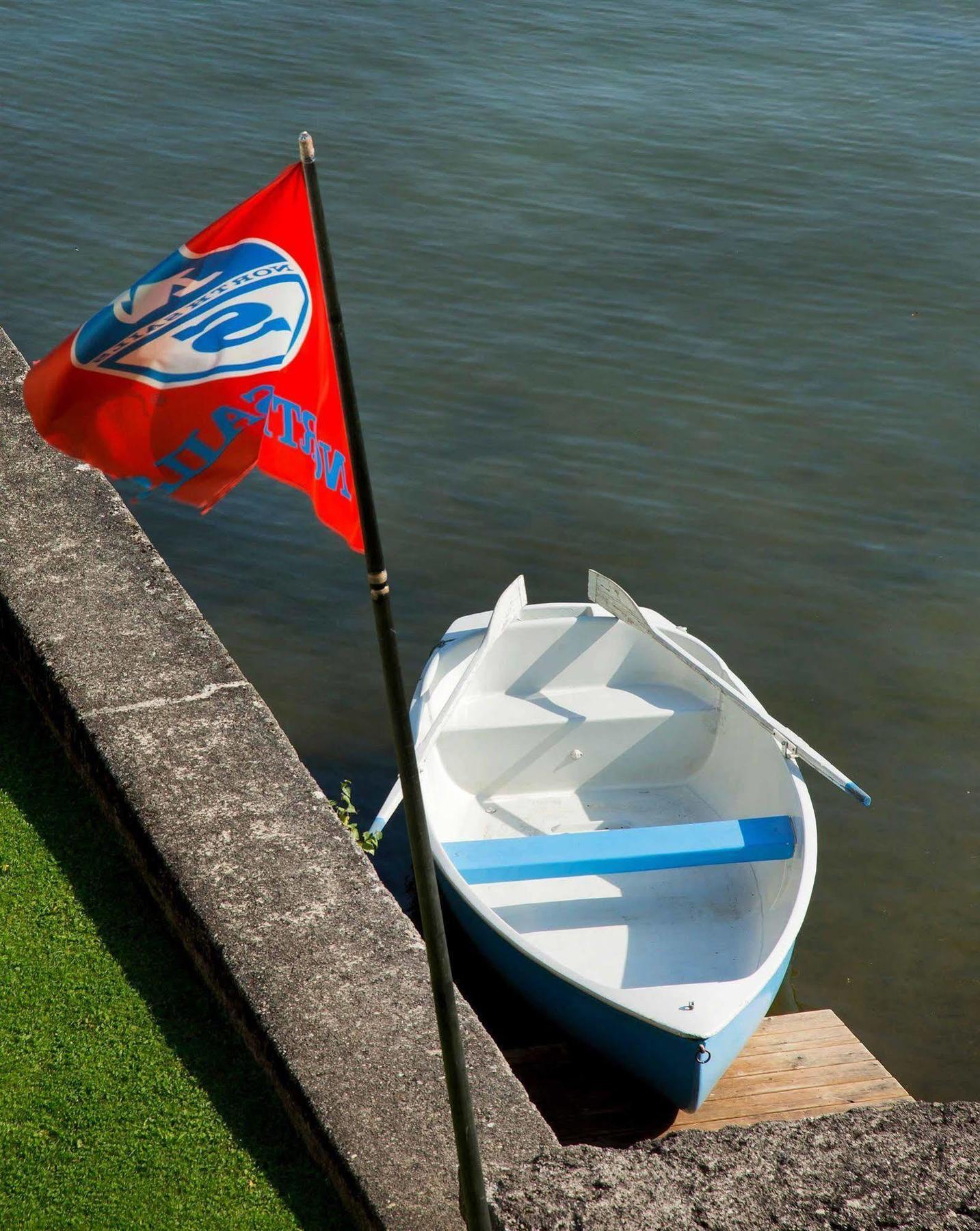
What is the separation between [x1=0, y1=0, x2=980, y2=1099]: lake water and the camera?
8.12 m

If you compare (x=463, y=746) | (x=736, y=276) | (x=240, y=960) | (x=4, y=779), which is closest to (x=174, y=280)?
(x=240, y=960)

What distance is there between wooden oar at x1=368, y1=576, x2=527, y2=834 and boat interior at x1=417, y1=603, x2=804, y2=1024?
0.09m

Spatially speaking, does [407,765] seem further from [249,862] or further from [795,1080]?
[795,1080]

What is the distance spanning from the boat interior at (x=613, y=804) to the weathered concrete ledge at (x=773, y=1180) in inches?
73.9

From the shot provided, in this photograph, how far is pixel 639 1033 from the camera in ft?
16.8

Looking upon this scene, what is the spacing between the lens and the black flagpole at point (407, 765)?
8.83ft

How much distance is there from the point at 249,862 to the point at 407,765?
1584 mm

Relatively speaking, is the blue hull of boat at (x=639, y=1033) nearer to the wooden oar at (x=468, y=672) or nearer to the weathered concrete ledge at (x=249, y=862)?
the wooden oar at (x=468, y=672)

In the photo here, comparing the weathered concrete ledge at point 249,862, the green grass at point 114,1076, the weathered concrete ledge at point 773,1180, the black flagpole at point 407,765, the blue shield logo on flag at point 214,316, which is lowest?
the green grass at point 114,1076

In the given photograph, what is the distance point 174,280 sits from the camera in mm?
2879

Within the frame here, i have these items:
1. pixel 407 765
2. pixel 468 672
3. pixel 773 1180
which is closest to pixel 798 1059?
pixel 468 672

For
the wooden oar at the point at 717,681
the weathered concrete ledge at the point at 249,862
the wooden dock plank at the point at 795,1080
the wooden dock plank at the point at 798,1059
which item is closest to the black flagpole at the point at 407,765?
the weathered concrete ledge at the point at 249,862

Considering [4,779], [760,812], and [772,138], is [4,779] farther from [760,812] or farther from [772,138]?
[772,138]

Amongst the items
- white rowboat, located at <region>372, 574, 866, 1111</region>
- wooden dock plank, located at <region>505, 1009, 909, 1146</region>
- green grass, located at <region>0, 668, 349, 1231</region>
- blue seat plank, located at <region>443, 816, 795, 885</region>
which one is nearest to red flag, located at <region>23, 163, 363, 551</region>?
green grass, located at <region>0, 668, 349, 1231</region>
